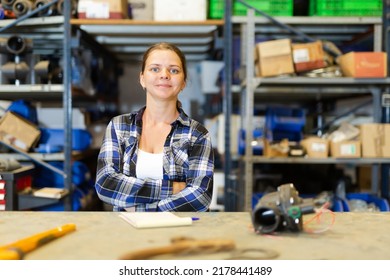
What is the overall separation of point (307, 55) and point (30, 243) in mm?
2418

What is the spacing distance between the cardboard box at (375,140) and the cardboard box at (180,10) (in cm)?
140

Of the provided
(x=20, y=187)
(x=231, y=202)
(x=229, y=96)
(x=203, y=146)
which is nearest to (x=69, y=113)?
(x=20, y=187)

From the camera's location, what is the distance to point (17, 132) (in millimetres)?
3072

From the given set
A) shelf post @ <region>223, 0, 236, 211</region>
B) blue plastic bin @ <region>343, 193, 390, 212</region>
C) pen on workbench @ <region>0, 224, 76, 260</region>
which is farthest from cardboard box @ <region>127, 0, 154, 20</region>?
pen on workbench @ <region>0, 224, 76, 260</region>

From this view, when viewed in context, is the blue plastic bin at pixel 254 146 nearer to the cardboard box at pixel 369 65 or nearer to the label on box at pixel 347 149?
the label on box at pixel 347 149

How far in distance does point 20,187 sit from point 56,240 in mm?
2113

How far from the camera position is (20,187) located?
2895 mm

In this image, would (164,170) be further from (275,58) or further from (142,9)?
(142,9)

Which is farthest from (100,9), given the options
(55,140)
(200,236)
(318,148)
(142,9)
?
(200,236)

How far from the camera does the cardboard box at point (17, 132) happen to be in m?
3.05

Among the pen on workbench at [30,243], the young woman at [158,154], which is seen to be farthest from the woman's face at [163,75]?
the pen on workbench at [30,243]
